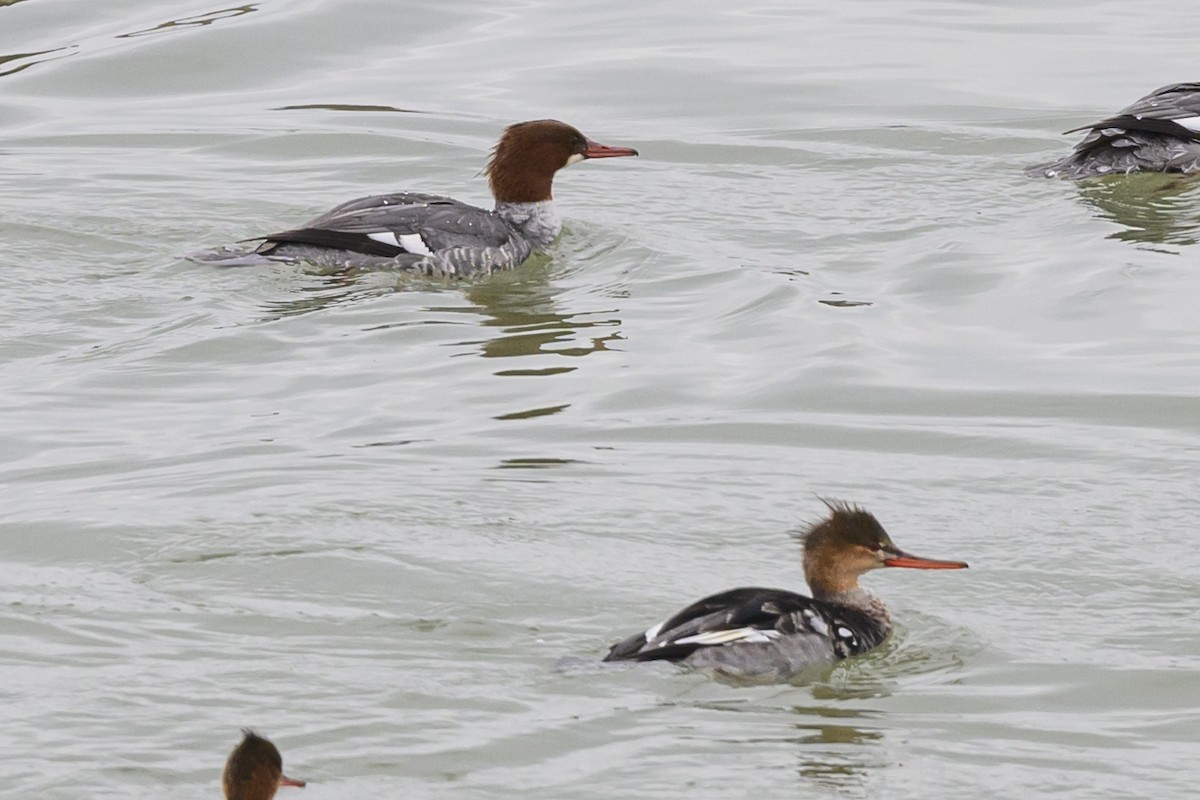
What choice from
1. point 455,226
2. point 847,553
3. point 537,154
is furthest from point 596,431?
point 537,154

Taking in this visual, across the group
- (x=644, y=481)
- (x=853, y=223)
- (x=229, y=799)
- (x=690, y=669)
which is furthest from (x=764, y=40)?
(x=229, y=799)

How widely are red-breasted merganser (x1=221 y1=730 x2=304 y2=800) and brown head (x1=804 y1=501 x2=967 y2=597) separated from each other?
264cm

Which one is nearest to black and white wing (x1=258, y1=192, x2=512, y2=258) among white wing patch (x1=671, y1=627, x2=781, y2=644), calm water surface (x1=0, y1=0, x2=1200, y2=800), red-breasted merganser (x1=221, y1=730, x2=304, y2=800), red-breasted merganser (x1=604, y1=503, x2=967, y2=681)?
calm water surface (x1=0, y1=0, x2=1200, y2=800)

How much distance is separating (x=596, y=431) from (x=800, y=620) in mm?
2560

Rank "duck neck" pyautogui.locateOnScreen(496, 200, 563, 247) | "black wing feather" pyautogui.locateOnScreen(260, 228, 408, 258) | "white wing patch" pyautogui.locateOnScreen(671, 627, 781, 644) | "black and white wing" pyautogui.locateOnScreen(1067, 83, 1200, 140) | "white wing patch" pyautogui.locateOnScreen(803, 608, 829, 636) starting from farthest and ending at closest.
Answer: "black and white wing" pyautogui.locateOnScreen(1067, 83, 1200, 140), "duck neck" pyautogui.locateOnScreen(496, 200, 563, 247), "black wing feather" pyautogui.locateOnScreen(260, 228, 408, 258), "white wing patch" pyautogui.locateOnScreen(803, 608, 829, 636), "white wing patch" pyautogui.locateOnScreen(671, 627, 781, 644)

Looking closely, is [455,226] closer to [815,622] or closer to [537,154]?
[537,154]

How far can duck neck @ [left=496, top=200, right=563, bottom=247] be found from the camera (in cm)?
1299

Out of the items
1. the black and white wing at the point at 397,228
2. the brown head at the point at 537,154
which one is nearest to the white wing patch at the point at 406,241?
the black and white wing at the point at 397,228

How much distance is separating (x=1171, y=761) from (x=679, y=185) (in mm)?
8053

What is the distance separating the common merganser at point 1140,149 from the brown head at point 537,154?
9.50 feet

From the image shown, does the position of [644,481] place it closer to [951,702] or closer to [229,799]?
[951,702]

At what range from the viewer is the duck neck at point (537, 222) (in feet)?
42.6

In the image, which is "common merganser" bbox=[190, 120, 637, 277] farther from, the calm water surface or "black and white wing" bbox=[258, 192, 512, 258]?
the calm water surface

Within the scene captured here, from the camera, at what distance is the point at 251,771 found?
5238 mm
